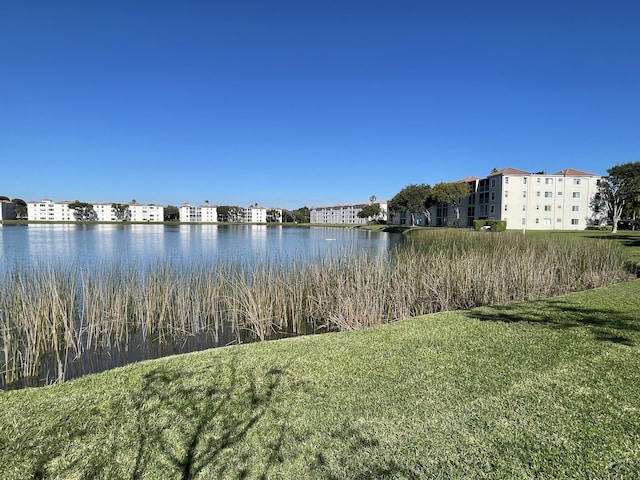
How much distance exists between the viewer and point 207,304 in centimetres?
666

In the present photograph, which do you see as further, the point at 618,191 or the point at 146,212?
the point at 146,212

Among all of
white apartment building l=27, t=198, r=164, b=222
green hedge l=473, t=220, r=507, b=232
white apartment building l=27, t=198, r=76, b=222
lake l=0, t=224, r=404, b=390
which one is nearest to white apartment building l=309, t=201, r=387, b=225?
white apartment building l=27, t=198, r=164, b=222

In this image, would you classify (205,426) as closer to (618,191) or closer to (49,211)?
(618,191)

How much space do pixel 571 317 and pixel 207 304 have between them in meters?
5.64

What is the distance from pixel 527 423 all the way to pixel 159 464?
7.38 feet

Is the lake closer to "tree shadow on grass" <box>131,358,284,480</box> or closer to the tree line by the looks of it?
"tree shadow on grass" <box>131,358,284,480</box>

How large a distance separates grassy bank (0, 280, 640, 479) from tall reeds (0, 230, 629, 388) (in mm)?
1974

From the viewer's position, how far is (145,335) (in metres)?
5.93

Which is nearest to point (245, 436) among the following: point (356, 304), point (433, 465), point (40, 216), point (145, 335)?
point (433, 465)

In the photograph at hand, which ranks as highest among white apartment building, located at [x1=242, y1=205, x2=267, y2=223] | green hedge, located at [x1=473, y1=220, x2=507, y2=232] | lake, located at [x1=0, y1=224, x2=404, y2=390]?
white apartment building, located at [x1=242, y1=205, x2=267, y2=223]

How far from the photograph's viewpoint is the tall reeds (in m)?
4.87

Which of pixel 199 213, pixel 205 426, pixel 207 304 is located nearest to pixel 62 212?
pixel 199 213

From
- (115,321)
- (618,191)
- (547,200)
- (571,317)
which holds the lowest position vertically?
(115,321)

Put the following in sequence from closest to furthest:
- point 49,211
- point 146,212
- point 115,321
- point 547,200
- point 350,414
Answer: point 350,414
point 115,321
point 547,200
point 49,211
point 146,212
